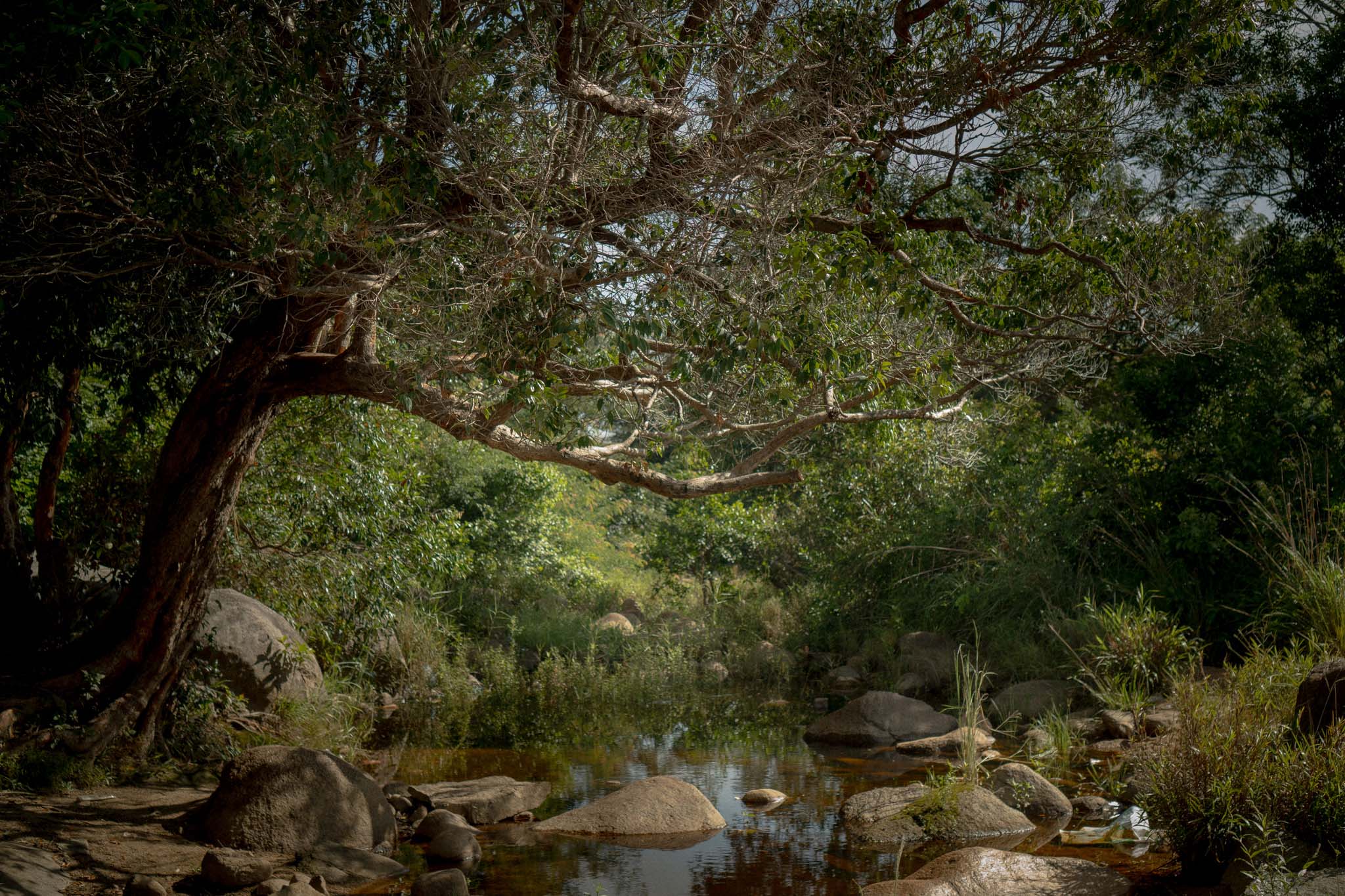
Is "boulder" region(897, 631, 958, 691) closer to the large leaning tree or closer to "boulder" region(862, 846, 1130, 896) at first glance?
the large leaning tree

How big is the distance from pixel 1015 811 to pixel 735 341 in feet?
13.0

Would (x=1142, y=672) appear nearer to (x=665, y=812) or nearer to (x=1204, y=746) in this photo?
(x=1204, y=746)

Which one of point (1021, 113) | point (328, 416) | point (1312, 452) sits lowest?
point (1312, 452)

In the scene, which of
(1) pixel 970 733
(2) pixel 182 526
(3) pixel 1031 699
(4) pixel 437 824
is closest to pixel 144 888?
(4) pixel 437 824

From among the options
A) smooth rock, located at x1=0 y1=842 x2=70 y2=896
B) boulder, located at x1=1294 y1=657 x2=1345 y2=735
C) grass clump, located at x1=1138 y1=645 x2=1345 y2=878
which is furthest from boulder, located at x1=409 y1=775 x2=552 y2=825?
boulder, located at x1=1294 y1=657 x2=1345 y2=735

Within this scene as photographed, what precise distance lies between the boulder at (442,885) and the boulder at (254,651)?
346 cm

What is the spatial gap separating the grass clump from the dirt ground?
16.8ft

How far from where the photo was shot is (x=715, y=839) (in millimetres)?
6727

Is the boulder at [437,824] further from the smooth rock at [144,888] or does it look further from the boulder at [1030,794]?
the boulder at [1030,794]

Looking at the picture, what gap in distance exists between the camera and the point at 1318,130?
10289 mm

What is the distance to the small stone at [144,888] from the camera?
16.2ft

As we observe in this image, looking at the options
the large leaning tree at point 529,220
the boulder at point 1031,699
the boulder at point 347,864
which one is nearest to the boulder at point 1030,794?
the boulder at point 1031,699

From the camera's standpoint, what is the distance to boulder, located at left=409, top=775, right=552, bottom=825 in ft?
23.4

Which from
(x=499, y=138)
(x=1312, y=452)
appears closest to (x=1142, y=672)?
(x=1312, y=452)
